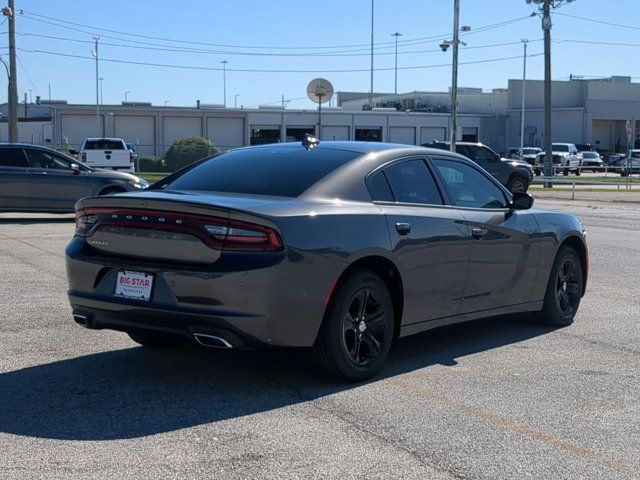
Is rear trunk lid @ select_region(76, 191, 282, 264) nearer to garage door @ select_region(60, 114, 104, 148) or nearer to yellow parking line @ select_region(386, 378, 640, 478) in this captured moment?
yellow parking line @ select_region(386, 378, 640, 478)

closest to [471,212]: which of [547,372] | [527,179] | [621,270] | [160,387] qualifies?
[547,372]

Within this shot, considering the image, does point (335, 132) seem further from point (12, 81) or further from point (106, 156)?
point (12, 81)

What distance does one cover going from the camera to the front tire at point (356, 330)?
20.2ft

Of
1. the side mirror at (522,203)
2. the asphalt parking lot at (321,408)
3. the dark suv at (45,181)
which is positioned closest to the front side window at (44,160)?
the dark suv at (45,181)

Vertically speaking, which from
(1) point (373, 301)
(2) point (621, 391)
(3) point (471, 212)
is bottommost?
(2) point (621, 391)

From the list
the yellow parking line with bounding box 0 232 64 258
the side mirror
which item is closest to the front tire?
the side mirror

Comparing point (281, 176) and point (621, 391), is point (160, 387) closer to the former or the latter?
point (281, 176)

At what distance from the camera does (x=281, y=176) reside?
22.2 ft

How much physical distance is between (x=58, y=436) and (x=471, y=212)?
3787mm

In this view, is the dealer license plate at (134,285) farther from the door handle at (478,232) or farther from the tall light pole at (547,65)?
the tall light pole at (547,65)

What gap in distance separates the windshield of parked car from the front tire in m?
37.6

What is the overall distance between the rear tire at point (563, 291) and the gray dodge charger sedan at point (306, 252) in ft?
1.94

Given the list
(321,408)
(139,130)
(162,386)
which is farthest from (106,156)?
(321,408)

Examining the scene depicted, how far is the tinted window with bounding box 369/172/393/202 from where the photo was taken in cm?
677
